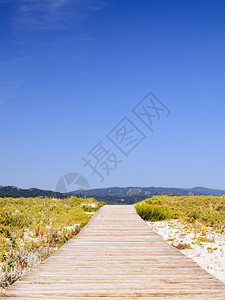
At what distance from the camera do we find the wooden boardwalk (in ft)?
13.1

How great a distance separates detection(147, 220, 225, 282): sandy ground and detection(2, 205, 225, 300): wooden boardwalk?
71.0 inches

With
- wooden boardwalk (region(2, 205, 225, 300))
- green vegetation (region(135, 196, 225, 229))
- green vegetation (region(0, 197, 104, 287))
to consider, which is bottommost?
green vegetation (region(135, 196, 225, 229))

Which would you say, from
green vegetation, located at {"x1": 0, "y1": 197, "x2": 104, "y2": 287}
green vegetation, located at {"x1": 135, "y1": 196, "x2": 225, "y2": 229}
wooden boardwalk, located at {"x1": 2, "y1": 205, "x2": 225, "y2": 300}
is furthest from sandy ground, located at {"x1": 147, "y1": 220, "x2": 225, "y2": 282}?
green vegetation, located at {"x1": 0, "y1": 197, "x2": 104, "y2": 287}

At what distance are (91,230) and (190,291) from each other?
251 inches

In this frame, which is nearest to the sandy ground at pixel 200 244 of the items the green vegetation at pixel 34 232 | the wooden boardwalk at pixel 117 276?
the wooden boardwalk at pixel 117 276

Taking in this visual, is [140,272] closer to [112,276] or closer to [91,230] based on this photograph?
[112,276]

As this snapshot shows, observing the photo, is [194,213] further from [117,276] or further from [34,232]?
[117,276]

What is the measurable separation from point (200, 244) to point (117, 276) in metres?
6.57

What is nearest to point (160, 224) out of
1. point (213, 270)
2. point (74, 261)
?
point (213, 270)

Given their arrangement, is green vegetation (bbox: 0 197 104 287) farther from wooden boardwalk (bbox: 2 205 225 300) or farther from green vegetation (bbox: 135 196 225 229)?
green vegetation (bbox: 135 196 225 229)

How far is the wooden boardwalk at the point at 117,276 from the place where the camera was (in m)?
3.99

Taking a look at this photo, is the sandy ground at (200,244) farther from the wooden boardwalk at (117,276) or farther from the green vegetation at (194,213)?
the wooden boardwalk at (117,276)

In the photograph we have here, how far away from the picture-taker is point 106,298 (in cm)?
386

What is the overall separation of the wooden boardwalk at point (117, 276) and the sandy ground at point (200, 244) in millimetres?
1805
